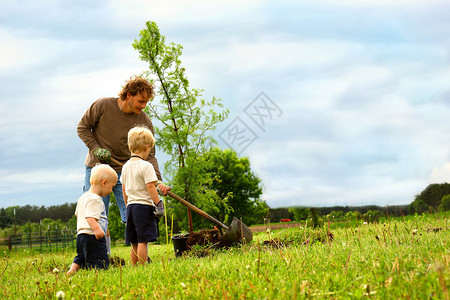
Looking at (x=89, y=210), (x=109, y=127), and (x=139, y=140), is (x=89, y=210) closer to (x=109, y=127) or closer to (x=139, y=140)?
(x=139, y=140)

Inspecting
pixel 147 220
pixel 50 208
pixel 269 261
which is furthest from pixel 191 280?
pixel 50 208

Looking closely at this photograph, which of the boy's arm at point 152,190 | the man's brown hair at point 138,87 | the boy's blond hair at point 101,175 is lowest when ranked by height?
the boy's arm at point 152,190

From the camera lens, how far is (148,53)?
8234mm

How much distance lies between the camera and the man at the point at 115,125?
571cm

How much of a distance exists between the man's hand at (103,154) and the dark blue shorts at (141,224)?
110cm

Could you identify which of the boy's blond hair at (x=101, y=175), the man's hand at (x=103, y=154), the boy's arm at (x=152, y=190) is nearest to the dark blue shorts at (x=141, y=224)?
the boy's arm at (x=152, y=190)

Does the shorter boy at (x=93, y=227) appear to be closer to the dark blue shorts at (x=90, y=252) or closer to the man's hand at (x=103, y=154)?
the dark blue shorts at (x=90, y=252)

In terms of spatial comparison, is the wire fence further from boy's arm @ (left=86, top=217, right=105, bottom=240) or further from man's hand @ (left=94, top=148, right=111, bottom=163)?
boy's arm @ (left=86, top=217, right=105, bottom=240)

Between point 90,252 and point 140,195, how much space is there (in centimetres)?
95

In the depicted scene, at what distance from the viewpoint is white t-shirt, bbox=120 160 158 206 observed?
4719 millimetres

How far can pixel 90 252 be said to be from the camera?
464cm

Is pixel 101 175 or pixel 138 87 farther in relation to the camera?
pixel 138 87

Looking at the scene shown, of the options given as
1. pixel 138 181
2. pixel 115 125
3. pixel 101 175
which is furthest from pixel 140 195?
pixel 115 125

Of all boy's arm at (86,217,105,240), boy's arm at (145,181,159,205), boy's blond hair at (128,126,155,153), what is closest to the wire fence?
boy's arm at (86,217,105,240)
